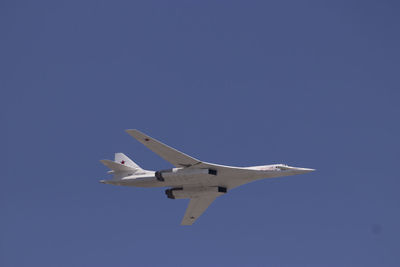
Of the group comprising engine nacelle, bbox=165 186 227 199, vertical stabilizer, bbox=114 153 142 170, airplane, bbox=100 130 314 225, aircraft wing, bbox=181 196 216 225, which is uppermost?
vertical stabilizer, bbox=114 153 142 170

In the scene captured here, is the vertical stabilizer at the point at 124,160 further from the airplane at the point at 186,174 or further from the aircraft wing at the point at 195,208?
the aircraft wing at the point at 195,208

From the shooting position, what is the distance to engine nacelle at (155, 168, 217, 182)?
155 ft

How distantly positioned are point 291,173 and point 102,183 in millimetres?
16167

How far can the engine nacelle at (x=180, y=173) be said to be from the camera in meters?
47.3

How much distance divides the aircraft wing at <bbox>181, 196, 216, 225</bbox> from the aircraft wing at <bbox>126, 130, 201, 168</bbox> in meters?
6.04

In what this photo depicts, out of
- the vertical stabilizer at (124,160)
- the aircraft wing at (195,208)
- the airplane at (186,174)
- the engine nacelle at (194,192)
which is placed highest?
the vertical stabilizer at (124,160)

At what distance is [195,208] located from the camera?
5419 cm

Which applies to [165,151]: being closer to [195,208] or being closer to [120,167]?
[120,167]

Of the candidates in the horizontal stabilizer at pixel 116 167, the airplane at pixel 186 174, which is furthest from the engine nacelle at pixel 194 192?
the horizontal stabilizer at pixel 116 167

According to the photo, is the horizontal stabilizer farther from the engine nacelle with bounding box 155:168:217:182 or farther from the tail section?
the engine nacelle with bounding box 155:168:217:182

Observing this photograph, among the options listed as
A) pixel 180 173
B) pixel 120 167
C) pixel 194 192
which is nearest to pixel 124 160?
pixel 120 167

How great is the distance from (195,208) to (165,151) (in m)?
9.89

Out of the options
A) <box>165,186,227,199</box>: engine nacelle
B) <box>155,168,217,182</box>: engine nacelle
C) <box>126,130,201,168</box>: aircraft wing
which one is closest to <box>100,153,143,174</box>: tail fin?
<box>165,186,227,199</box>: engine nacelle

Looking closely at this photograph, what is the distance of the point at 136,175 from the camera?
50625 mm
